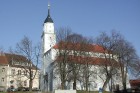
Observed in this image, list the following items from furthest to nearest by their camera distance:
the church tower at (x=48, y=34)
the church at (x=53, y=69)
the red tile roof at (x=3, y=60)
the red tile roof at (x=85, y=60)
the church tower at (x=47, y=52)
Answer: the church tower at (x=48, y=34)
the church tower at (x=47, y=52)
the red tile roof at (x=3, y=60)
the church at (x=53, y=69)
the red tile roof at (x=85, y=60)

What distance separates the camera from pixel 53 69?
8106cm

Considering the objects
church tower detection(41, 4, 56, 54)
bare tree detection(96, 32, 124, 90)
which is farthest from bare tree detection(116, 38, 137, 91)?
church tower detection(41, 4, 56, 54)

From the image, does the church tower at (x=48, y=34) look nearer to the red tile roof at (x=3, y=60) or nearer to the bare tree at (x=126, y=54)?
the red tile roof at (x=3, y=60)

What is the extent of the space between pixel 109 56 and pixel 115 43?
386 centimetres

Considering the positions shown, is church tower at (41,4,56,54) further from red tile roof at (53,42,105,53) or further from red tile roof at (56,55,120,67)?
red tile roof at (53,42,105,53)

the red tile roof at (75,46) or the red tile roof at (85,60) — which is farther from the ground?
the red tile roof at (75,46)

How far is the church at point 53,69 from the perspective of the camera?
78188 mm

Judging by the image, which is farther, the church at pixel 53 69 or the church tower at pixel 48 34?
the church tower at pixel 48 34

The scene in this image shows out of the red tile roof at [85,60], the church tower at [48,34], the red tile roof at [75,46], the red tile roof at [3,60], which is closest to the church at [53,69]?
the church tower at [48,34]

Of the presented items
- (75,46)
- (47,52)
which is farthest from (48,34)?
(75,46)

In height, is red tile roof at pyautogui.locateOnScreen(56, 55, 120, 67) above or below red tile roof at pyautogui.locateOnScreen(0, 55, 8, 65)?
below

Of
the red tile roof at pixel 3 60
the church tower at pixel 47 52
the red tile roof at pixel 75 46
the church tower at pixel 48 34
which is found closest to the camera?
the red tile roof at pixel 75 46

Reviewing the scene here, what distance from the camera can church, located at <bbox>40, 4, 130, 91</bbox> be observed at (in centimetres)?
7819

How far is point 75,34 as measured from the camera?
229ft
